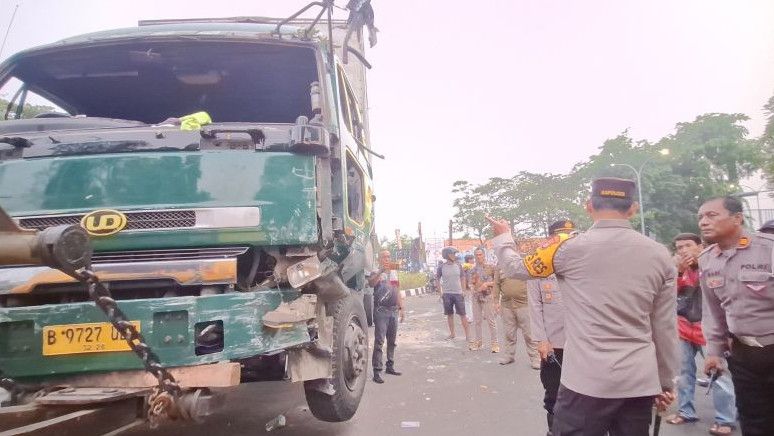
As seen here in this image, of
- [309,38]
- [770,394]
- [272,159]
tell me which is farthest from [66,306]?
[770,394]

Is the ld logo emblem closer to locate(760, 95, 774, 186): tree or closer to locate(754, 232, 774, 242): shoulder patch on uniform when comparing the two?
locate(754, 232, 774, 242): shoulder patch on uniform

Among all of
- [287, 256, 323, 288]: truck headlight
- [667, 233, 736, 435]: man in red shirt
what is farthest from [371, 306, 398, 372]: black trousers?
[287, 256, 323, 288]: truck headlight

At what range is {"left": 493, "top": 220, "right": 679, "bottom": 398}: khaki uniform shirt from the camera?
80.4 inches

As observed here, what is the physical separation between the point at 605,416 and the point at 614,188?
1.01 meters

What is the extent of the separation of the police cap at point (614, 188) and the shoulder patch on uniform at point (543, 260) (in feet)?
0.89

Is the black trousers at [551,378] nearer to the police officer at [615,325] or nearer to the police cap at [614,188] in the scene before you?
the police officer at [615,325]

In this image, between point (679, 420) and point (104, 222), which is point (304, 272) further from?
point (679, 420)

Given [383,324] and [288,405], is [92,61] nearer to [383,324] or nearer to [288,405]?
[288,405]

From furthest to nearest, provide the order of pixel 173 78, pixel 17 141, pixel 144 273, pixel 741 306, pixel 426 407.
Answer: pixel 426 407
pixel 173 78
pixel 741 306
pixel 17 141
pixel 144 273

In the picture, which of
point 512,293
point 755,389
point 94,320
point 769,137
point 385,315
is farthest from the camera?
point 769,137

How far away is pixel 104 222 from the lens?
2.42m

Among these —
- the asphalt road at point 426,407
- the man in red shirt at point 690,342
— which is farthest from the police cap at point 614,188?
the man in red shirt at point 690,342

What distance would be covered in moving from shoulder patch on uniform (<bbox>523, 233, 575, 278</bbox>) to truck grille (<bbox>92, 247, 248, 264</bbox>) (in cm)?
145

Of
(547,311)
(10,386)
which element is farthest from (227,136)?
(547,311)
